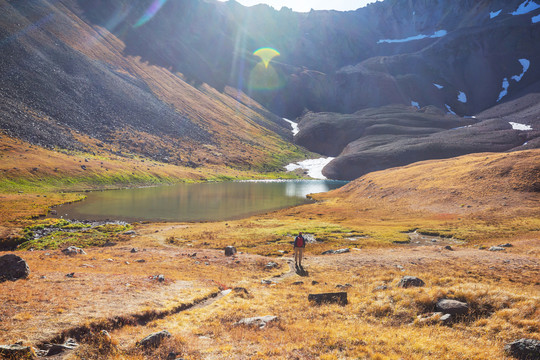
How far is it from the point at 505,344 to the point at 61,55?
215 meters

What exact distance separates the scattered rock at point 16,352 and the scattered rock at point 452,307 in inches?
646

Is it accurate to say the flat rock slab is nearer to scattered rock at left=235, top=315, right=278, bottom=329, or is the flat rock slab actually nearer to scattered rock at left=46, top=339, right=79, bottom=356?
scattered rock at left=235, top=315, right=278, bottom=329

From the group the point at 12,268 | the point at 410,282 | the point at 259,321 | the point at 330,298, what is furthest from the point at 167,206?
the point at 410,282

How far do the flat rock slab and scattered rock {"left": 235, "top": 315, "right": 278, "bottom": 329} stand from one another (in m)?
3.23

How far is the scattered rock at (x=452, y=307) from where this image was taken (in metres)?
13.3

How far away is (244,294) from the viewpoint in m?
18.5

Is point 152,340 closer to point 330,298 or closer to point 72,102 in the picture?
point 330,298

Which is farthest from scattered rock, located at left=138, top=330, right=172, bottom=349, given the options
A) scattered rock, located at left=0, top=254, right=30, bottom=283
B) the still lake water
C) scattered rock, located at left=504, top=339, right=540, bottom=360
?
the still lake water

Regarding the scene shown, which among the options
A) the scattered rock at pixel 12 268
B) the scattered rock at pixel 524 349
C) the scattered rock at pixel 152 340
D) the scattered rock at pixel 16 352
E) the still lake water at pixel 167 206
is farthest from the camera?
the still lake water at pixel 167 206

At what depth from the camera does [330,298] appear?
651 inches

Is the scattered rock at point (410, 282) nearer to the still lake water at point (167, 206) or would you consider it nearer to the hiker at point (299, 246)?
the hiker at point (299, 246)

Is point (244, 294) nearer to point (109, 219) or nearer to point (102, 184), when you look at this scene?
point (109, 219)

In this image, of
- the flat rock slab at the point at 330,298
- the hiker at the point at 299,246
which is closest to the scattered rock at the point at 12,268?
the flat rock slab at the point at 330,298

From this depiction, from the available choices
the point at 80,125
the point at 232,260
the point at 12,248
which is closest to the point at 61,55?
the point at 80,125
